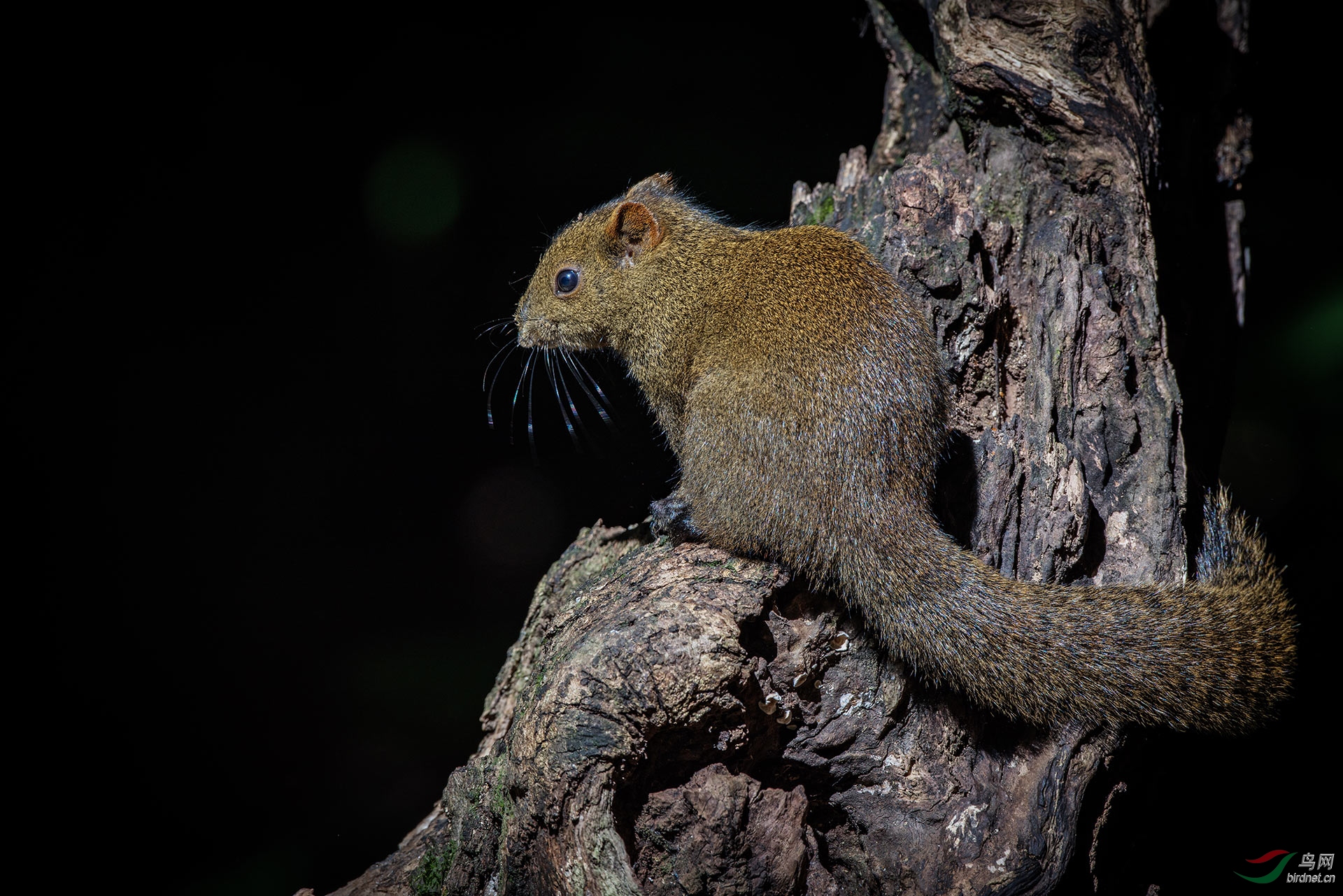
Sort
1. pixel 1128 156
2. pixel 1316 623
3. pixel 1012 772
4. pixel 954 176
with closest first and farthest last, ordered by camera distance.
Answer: pixel 1012 772, pixel 1128 156, pixel 954 176, pixel 1316 623

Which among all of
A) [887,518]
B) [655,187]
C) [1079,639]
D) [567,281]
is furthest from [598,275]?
[1079,639]

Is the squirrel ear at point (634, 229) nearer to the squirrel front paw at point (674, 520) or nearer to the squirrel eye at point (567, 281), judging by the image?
the squirrel eye at point (567, 281)

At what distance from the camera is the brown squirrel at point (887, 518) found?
8.77 ft

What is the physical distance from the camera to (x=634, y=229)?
398 cm

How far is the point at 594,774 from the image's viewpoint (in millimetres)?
2594

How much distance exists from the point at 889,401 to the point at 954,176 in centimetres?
157

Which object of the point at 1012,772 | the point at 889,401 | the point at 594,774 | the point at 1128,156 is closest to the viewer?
the point at 594,774

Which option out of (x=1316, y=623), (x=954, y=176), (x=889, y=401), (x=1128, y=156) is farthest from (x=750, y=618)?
(x=1316, y=623)

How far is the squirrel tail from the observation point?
265cm

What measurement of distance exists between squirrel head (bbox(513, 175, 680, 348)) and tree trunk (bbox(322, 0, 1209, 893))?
1015 millimetres

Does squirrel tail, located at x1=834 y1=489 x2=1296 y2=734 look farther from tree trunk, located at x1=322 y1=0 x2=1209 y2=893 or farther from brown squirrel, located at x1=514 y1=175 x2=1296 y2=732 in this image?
tree trunk, located at x1=322 y1=0 x2=1209 y2=893

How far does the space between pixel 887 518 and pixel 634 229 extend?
6.25 ft

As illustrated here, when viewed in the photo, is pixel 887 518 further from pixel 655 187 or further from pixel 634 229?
pixel 655 187

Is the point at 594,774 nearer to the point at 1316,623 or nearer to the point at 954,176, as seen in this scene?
the point at 954,176
